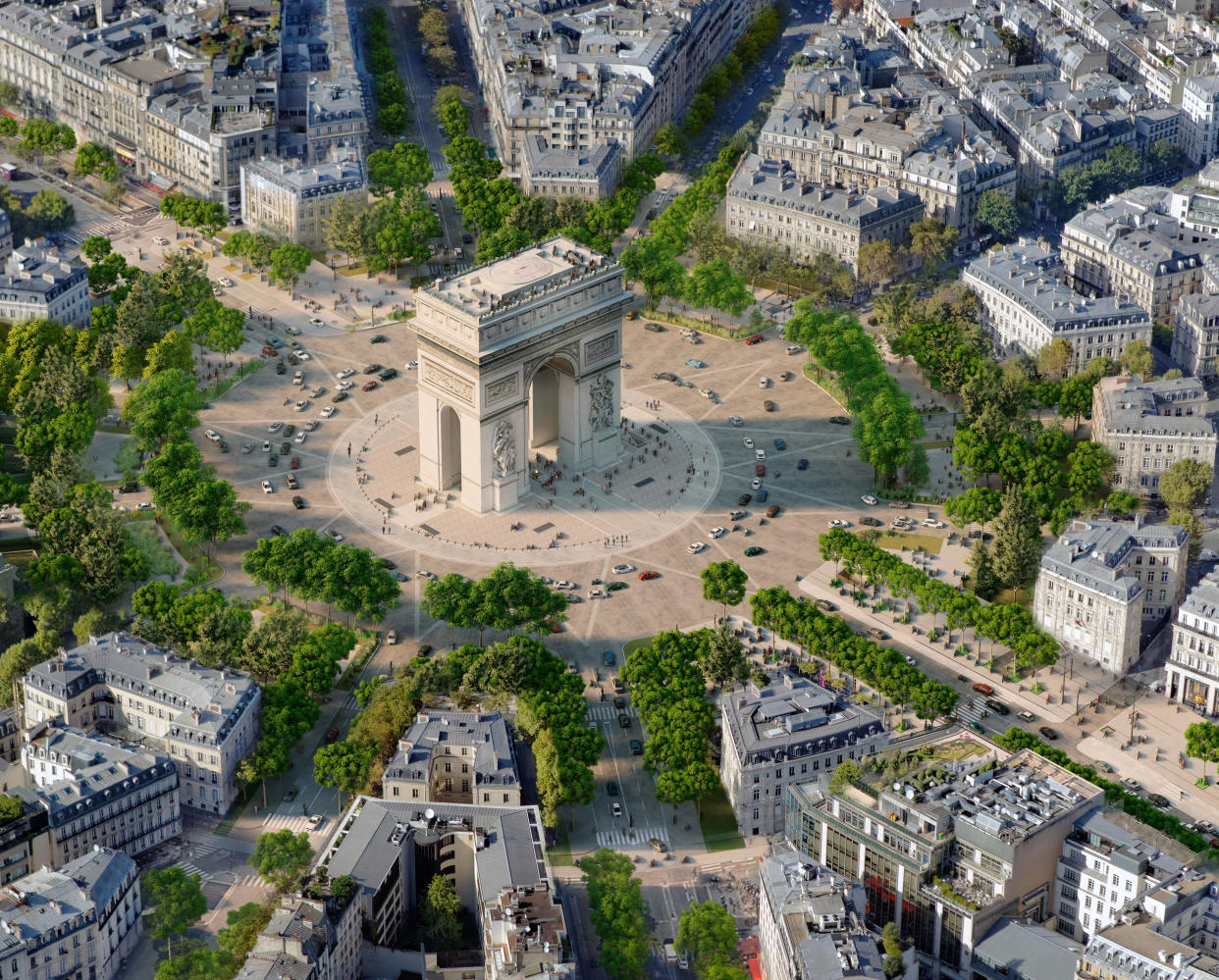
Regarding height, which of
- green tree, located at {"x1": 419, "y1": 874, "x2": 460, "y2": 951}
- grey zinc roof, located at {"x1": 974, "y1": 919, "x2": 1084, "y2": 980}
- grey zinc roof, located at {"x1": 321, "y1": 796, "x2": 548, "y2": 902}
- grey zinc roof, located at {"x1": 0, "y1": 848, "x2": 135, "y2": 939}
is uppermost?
grey zinc roof, located at {"x1": 321, "y1": 796, "x2": 548, "y2": 902}

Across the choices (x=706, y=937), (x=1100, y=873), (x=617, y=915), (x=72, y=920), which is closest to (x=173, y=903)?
(x=72, y=920)

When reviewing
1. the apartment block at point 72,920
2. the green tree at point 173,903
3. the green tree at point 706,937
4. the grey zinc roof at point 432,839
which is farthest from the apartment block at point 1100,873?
the apartment block at point 72,920

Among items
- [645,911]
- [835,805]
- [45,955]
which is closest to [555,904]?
[645,911]

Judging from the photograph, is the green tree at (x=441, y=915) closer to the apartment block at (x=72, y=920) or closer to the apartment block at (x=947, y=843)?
A: the apartment block at (x=72, y=920)

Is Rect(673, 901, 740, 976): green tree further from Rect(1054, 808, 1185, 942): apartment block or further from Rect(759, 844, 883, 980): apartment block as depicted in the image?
Rect(1054, 808, 1185, 942): apartment block

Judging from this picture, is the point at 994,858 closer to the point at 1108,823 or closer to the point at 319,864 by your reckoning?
the point at 1108,823

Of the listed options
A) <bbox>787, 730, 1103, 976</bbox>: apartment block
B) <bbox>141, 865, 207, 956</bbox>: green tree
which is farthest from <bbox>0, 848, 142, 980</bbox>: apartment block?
<bbox>787, 730, 1103, 976</bbox>: apartment block
